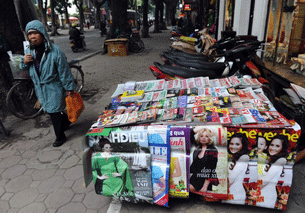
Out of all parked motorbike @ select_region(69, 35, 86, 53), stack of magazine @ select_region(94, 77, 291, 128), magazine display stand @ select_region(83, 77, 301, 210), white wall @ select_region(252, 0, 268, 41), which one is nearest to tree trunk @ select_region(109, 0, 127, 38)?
parked motorbike @ select_region(69, 35, 86, 53)

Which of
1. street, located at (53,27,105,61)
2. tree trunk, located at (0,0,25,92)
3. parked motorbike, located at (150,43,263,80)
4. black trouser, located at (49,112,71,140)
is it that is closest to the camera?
black trouser, located at (49,112,71,140)

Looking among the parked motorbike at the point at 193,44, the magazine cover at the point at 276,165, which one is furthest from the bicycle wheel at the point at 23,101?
the parked motorbike at the point at 193,44

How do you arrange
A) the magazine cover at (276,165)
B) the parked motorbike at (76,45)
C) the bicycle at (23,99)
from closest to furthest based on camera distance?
the magazine cover at (276,165), the bicycle at (23,99), the parked motorbike at (76,45)

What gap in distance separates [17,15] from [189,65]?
360cm

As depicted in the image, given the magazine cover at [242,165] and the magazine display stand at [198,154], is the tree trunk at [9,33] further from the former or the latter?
the magazine cover at [242,165]

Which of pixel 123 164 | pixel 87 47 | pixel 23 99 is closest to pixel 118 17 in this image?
pixel 87 47

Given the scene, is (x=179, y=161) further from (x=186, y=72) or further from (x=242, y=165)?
(x=186, y=72)

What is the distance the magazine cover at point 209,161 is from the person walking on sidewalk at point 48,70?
209 cm

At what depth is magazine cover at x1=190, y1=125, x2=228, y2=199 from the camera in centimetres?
180

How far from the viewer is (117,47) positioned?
11.4 meters

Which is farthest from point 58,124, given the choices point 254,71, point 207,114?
point 254,71

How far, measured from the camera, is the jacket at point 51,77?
3.01m

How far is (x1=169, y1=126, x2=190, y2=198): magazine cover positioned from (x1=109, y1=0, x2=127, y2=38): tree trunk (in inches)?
459

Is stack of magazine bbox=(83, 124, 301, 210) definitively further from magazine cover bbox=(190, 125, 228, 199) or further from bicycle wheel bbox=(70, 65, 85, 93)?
bicycle wheel bbox=(70, 65, 85, 93)
